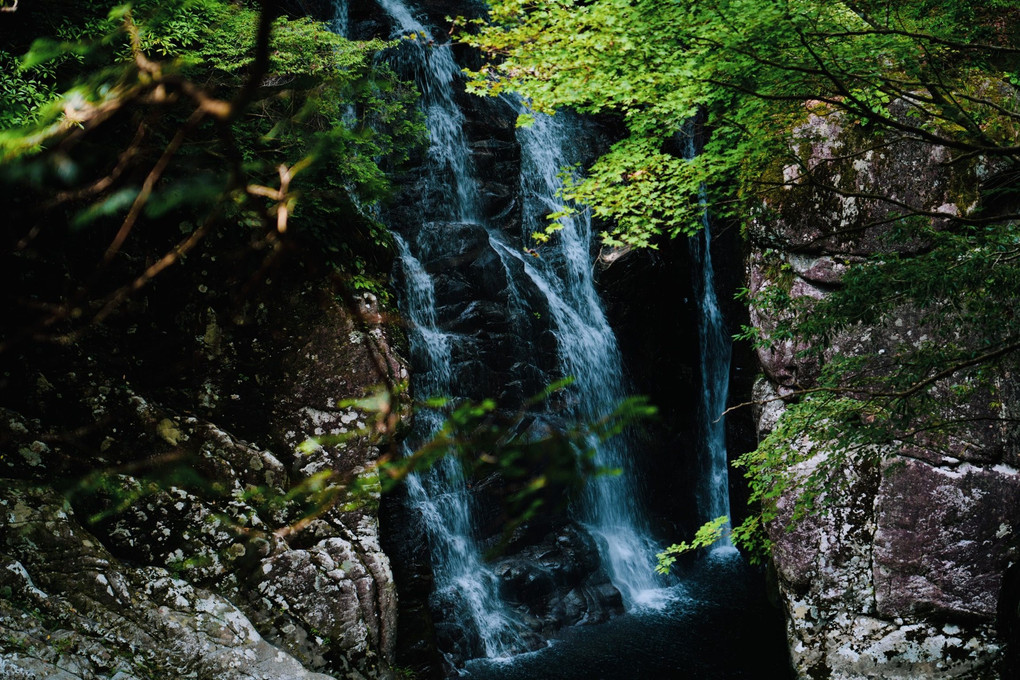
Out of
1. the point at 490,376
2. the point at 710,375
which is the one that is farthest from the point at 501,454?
the point at 710,375

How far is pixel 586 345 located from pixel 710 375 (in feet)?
12.3

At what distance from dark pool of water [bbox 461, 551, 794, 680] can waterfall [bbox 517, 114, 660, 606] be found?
135cm

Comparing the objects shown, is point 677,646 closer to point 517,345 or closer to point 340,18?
point 517,345

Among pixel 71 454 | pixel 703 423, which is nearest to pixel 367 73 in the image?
pixel 71 454

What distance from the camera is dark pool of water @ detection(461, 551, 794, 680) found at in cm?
855

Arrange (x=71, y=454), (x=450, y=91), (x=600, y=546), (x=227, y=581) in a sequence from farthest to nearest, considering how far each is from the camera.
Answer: (x=450, y=91), (x=600, y=546), (x=227, y=581), (x=71, y=454)

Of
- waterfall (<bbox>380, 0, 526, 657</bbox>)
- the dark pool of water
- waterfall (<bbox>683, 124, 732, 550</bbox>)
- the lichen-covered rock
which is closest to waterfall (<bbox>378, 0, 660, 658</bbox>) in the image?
waterfall (<bbox>380, 0, 526, 657</bbox>)

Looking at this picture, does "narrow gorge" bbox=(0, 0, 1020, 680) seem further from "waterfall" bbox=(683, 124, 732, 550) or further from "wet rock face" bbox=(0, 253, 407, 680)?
"waterfall" bbox=(683, 124, 732, 550)

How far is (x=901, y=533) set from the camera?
7418 mm

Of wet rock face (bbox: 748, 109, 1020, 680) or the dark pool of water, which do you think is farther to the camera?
the dark pool of water

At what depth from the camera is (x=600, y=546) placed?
1186 cm

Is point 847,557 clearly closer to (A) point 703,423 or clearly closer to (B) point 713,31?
(B) point 713,31

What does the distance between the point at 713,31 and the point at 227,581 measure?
6450 millimetres

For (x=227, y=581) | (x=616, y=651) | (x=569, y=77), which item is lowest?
(x=616, y=651)
